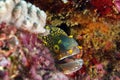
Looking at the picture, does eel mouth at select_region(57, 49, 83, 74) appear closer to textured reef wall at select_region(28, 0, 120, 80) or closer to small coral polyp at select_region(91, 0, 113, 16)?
textured reef wall at select_region(28, 0, 120, 80)

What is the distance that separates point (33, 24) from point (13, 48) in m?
0.34

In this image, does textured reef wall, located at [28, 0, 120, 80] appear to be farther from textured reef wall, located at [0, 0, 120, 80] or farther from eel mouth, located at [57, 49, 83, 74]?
eel mouth, located at [57, 49, 83, 74]

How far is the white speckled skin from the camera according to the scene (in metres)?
2.19

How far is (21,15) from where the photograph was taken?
7.66 feet

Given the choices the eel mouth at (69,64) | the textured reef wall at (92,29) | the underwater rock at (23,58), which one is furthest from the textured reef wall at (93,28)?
the underwater rock at (23,58)

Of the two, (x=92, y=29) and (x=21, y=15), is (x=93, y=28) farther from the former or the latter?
(x=21, y=15)

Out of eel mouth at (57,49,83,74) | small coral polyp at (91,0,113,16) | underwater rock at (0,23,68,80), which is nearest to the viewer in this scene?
underwater rock at (0,23,68,80)

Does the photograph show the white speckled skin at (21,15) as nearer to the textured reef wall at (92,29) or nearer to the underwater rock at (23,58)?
the underwater rock at (23,58)

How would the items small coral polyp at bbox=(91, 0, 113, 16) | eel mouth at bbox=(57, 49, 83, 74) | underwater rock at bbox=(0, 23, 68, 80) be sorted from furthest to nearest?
small coral polyp at bbox=(91, 0, 113, 16) → eel mouth at bbox=(57, 49, 83, 74) → underwater rock at bbox=(0, 23, 68, 80)

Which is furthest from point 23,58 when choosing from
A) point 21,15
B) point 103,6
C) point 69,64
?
point 103,6

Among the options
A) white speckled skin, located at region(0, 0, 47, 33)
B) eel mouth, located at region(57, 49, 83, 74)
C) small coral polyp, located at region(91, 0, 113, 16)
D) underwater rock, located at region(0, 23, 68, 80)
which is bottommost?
eel mouth, located at region(57, 49, 83, 74)


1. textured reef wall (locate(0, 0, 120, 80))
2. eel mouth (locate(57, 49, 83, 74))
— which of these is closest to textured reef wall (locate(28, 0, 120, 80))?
textured reef wall (locate(0, 0, 120, 80))

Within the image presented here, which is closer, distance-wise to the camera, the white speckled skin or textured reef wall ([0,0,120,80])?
the white speckled skin

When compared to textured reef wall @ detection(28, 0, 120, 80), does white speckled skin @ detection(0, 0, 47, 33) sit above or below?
above
